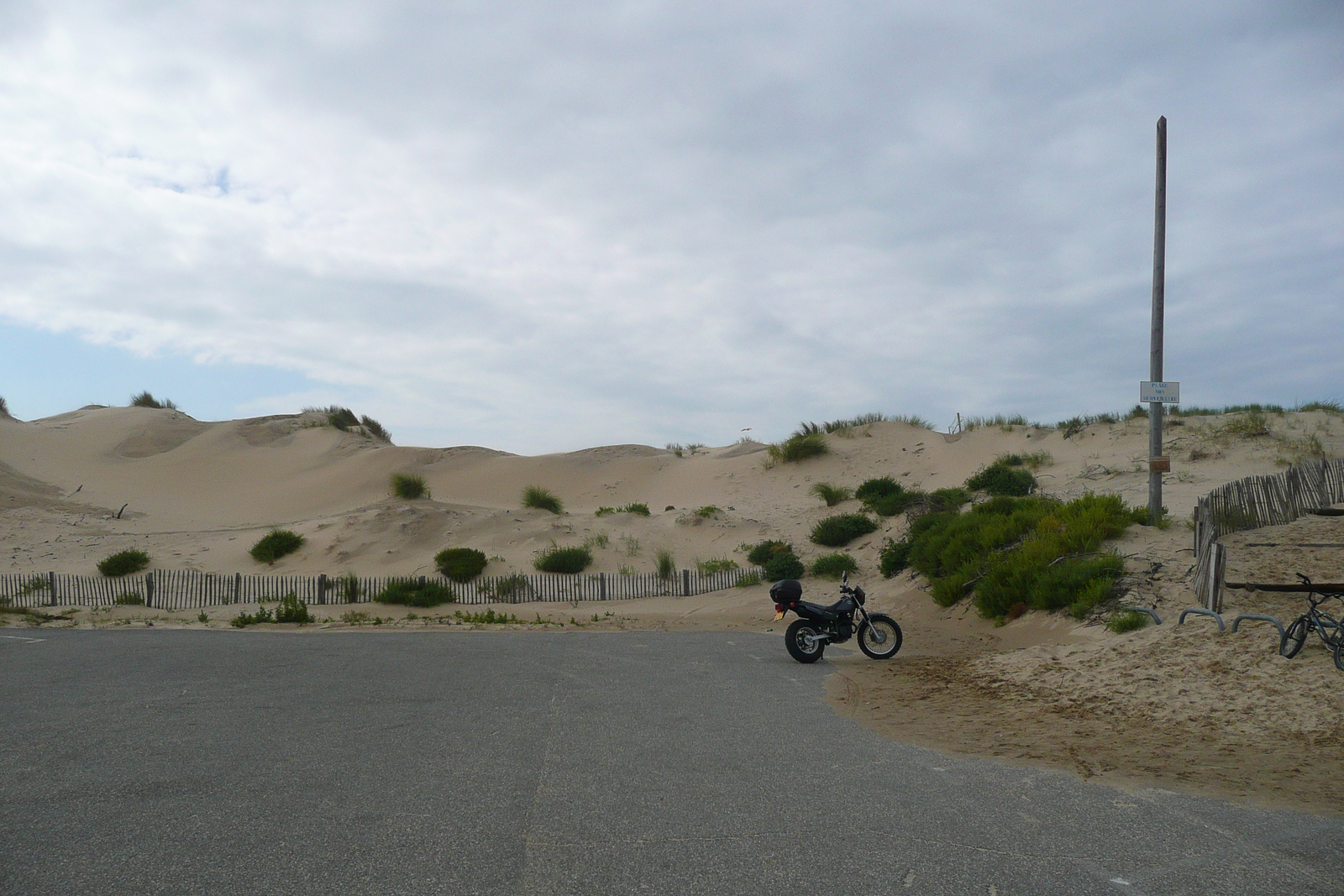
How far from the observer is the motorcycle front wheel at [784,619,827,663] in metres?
12.2

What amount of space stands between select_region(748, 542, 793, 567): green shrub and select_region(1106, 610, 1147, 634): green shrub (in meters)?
14.1

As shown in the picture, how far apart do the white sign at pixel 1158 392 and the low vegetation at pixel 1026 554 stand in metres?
2.28

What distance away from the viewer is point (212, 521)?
3894cm

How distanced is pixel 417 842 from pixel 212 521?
130 feet

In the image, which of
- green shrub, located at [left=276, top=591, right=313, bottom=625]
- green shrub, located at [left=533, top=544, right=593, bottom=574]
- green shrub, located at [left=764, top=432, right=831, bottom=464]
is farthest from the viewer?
green shrub, located at [left=764, top=432, right=831, bottom=464]

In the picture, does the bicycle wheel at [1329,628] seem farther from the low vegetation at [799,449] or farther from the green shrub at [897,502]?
the low vegetation at [799,449]

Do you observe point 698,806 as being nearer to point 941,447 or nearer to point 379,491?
point 941,447

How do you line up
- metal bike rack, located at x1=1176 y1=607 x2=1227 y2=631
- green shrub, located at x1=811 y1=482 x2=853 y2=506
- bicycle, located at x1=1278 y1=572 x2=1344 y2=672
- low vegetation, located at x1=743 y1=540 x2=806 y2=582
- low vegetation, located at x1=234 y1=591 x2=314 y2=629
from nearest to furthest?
bicycle, located at x1=1278 y1=572 x2=1344 y2=672 → metal bike rack, located at x1=1176 y1=607 x2=1227 y2=631 → low vegetation, located at x1=234 y1=591 x2=314 y2=629 → low vegetation, located at x1=743 y1=540 x2=806 y2=582 → green shrub, located at x1=811 y1=482 x2=853 y2=506

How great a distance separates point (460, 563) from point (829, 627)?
15.3m

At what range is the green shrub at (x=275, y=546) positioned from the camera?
1118 inches

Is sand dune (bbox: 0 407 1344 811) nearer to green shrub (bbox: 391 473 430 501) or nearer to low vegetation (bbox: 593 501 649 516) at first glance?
low vegetation (bbox: 593 501 649 516)

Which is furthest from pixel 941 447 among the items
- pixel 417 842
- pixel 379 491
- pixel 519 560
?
pixel 417 842

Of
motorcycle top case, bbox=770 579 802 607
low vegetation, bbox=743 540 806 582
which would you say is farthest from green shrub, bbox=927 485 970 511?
motorcycle top case, bbox=770 579 802 607

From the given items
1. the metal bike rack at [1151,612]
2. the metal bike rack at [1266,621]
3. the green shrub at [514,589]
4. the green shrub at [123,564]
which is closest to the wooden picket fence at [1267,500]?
the metal bike rack at [1151,612]
